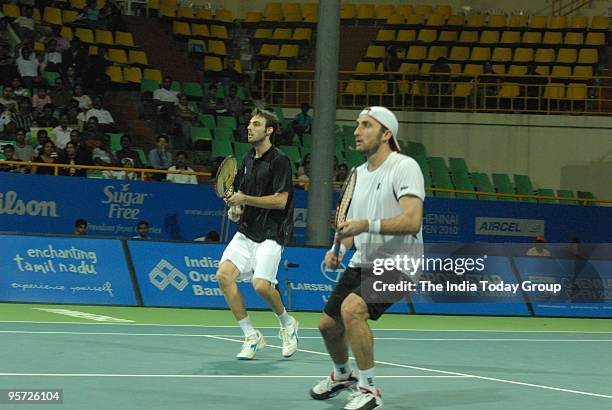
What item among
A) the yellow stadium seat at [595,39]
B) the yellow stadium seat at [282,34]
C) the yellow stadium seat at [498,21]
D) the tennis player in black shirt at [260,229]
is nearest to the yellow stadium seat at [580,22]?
the yellow stadium seat at [595,39]

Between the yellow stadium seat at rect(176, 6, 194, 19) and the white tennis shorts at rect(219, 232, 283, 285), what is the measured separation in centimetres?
2297

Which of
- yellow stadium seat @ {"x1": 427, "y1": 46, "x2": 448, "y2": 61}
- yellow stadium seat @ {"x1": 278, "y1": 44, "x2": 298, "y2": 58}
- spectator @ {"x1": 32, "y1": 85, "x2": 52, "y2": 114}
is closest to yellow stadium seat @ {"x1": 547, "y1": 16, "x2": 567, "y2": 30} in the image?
yellow stadium seat @ {"x1": 427, "y1": 46, "x2": 448, "y2": 61}

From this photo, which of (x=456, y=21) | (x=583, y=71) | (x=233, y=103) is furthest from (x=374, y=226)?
(x=456, y=21)

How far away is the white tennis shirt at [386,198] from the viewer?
26.8 feet

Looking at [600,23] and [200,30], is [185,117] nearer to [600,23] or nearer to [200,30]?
[200,30]

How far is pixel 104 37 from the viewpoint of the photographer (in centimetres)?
2995

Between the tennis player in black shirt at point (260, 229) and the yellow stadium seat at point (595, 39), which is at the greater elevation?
the yellow stadium seat at point (595, 39)

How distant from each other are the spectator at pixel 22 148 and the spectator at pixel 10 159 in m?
0.12

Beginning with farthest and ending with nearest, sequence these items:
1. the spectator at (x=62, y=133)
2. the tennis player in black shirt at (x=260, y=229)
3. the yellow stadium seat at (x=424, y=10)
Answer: the yellow stadium seat at (x=424, y=10)
the spectator at (x=62, y=133)
the tennis player in black shirt at (x=260, y=229)

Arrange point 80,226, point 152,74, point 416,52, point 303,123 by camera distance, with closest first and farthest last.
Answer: point 80,226, point 303,123, point 152,74, point 416,52

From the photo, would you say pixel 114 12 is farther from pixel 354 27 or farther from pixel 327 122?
pixel 327 122

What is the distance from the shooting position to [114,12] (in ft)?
102

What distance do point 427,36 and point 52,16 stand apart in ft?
35.4

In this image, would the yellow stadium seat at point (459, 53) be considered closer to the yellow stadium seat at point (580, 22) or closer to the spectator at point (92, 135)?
the yellow stadium seat at point (580, 22)
